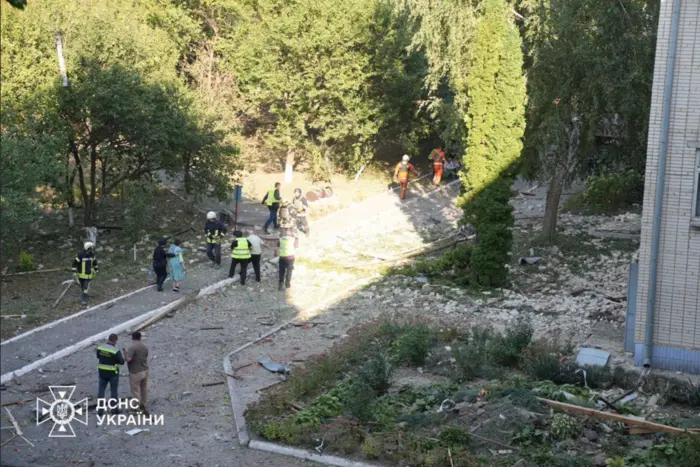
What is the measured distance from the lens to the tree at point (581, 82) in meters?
21.2

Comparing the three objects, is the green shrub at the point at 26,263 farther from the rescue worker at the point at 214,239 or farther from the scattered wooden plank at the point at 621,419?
the scattered wooden plank at the point at 621,419

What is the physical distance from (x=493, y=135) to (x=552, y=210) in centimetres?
414

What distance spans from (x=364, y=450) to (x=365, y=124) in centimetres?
2149

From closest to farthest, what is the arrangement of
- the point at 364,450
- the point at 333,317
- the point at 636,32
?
1. the point at 364,450
2. the point at 333,317
3. the point at 636,32

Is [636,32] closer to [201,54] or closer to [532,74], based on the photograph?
[532,74]

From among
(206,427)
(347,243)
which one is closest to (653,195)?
(206,427)

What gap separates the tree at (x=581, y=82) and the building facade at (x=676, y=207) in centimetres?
744

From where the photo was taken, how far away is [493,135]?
1989 centimetres

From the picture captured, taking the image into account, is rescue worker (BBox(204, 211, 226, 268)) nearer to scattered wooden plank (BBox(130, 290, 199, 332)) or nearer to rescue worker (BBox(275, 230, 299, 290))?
rescue worker (BBox(275, 230, 299, 290))

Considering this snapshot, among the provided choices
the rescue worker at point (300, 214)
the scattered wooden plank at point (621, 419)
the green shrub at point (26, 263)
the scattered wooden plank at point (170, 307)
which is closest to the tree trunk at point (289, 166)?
the rescue worker at point (300, 214)

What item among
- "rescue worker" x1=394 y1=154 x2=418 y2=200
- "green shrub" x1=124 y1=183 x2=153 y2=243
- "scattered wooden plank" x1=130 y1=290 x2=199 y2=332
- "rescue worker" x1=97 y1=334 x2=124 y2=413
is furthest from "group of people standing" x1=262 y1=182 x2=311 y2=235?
"rescue worker" x1=97 y1=334 x2=124 y2=413

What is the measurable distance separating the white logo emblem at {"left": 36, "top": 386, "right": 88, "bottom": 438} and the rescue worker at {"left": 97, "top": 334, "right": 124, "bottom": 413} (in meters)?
0.40

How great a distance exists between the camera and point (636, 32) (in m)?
21.2

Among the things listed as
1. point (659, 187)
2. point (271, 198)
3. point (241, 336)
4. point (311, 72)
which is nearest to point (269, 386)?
point (241, 336)
